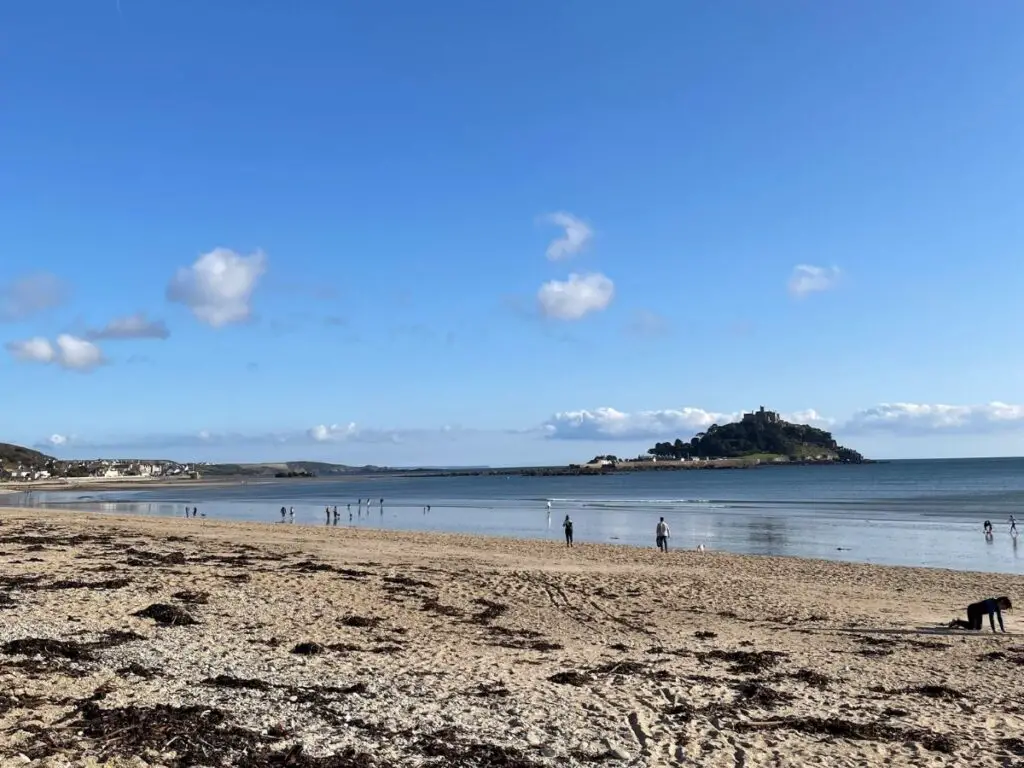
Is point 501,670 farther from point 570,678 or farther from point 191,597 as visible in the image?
point 191,597

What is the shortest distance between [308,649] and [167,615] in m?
3.09

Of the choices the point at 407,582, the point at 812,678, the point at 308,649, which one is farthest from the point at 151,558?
the point at 812,678

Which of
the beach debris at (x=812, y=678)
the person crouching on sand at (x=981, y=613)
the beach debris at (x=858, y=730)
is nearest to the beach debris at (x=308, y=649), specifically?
the beach debris at (x=858, y=730)

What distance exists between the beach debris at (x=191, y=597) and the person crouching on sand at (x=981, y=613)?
46.9 ft

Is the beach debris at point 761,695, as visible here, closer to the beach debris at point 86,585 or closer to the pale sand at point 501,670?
the pale sand at point 501,670

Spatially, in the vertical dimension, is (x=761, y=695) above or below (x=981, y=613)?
above

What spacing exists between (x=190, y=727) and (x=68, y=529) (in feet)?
93.2

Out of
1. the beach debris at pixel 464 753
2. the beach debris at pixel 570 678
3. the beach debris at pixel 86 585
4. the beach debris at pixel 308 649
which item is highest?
the beach debris at pixel 86 585

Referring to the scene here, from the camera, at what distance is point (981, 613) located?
15.2m

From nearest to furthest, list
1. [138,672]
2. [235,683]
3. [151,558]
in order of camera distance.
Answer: [235,683], [138,672], [151,558]

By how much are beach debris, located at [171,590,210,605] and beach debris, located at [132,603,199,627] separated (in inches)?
38.5

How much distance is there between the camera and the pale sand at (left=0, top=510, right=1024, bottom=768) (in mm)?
7586

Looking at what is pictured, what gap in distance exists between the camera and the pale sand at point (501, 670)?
299 inches

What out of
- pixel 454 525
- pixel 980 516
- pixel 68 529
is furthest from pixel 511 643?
pixel 980 516
